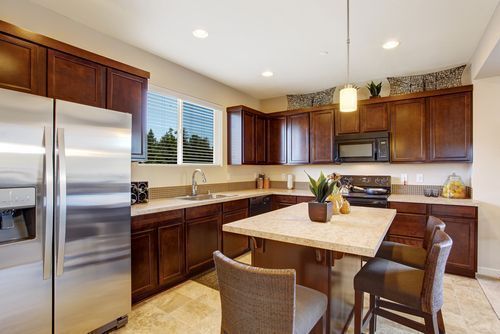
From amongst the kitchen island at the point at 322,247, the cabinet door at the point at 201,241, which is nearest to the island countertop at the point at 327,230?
the kitchen island at the point at 322,247

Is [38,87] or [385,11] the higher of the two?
[385,11]

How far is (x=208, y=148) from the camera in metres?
4.11

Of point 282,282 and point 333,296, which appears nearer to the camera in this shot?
point 282,282

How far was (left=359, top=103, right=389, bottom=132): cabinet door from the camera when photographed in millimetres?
3805

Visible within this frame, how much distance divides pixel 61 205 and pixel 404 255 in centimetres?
251

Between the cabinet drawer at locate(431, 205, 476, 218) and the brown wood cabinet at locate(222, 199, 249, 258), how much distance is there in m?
2.44

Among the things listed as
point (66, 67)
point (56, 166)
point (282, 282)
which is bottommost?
point (282, 282)

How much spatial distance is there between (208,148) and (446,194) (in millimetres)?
3450

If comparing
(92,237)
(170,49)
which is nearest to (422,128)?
(170,49)

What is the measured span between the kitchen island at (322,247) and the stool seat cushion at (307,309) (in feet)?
0.78

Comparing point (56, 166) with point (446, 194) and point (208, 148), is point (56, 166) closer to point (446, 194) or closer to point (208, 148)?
point (208, 148)

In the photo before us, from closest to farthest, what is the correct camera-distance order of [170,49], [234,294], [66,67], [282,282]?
[282,282] → [234,294] → [66,67] → [170,49]

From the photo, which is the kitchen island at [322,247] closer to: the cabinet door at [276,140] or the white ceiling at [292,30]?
the white ceiling at [292,30]

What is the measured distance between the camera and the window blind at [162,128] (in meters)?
3.22
